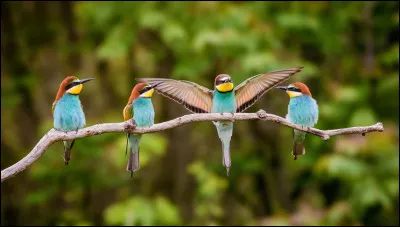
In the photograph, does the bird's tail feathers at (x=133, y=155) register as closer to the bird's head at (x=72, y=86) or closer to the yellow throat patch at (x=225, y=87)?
the bird's head at (x=72, y=86)

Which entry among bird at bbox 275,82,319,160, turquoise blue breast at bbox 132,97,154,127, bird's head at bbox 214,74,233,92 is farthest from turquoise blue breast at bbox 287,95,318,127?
turquoise blue breast at bbox 132,97,154,127

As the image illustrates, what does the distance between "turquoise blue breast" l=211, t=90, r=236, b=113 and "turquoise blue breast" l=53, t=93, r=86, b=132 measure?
0.80 metres

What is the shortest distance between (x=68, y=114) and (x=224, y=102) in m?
→ 0.92

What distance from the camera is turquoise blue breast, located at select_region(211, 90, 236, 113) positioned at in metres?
3.36

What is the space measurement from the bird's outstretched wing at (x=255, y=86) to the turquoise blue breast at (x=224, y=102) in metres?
0.04

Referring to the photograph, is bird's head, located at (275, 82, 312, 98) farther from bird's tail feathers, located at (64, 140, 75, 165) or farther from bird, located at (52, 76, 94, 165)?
bird's tail feathers, located at (64, 140, 75, 165)

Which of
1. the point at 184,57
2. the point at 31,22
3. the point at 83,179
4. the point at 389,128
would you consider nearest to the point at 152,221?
the point at 83,179

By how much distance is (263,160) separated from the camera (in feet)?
28.8

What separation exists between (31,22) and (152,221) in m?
3.78

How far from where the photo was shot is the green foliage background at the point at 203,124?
7078 mm

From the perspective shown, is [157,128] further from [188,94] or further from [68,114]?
[68,114]

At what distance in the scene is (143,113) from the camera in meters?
3.32

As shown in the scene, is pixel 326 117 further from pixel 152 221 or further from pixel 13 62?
pixel 13 62

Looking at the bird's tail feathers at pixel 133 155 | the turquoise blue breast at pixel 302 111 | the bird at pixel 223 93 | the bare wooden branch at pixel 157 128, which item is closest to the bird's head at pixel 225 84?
the bird at pixel 223 93
